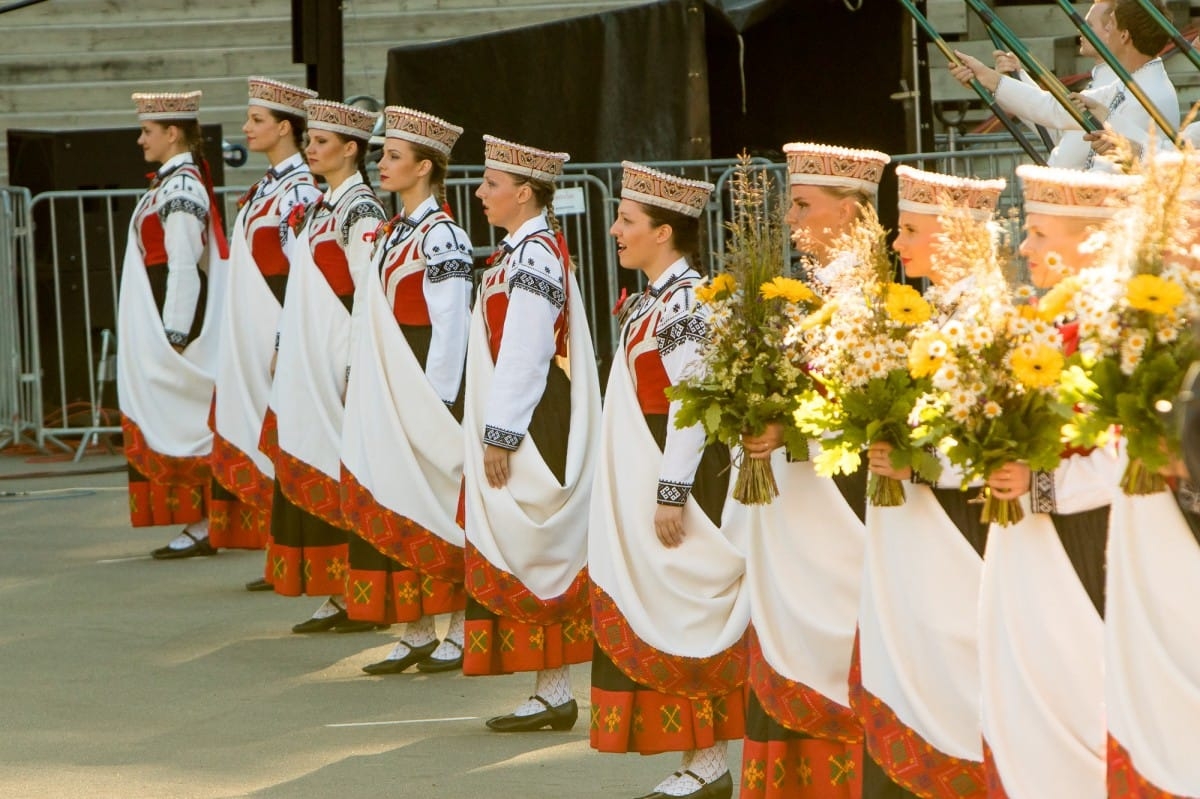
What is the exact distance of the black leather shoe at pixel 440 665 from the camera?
721 centimetres

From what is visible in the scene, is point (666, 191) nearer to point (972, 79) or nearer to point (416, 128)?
point (416, 128)

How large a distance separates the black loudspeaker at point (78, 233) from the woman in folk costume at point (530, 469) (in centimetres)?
649

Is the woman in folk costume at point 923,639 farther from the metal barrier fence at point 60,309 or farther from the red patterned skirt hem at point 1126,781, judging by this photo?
the metal barrier fence at point 60,309

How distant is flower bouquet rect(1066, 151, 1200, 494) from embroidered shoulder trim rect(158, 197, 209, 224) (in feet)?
20.0

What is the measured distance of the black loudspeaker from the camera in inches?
498

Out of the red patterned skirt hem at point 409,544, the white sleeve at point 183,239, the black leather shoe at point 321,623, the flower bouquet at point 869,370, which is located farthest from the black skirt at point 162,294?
the flower bouquet at point 869,370

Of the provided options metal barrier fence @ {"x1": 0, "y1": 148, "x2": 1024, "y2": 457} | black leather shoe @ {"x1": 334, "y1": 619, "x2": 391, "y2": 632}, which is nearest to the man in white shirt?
black leather shoe @ {"x1": 334, "y1": 619, "x2": 391, "y2": 632}

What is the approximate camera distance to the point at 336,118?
25.9ft

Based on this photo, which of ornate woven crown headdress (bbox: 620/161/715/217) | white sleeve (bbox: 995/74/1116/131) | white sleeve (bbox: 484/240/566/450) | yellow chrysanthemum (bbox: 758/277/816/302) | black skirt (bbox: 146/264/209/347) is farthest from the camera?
black skirt (bbox: 146/264/209/347)

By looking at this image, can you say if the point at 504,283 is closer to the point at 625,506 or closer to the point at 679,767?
the point at 625,506

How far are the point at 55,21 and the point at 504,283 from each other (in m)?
12.5

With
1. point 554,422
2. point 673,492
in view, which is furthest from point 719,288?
point 554,422

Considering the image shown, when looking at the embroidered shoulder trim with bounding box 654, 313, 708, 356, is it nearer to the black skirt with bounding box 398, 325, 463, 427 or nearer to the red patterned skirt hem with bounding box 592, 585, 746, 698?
the red patterned skirt hem with bounding box 592, 585, 746, 698

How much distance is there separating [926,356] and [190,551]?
6.24 metres
